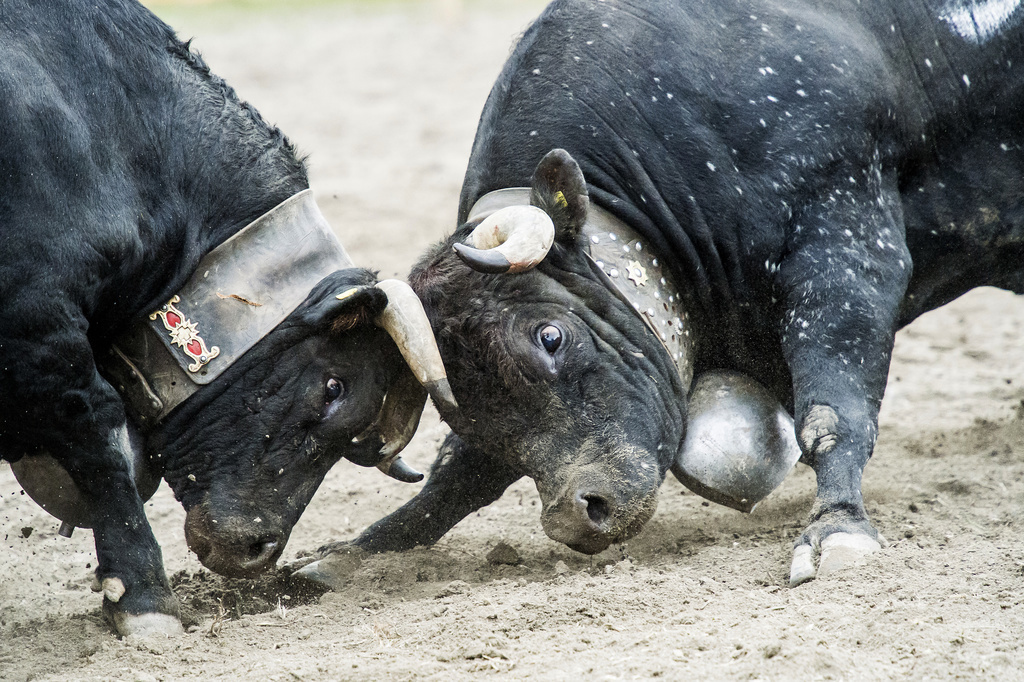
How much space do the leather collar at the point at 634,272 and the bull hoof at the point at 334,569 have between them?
Answer: 4.47 feet

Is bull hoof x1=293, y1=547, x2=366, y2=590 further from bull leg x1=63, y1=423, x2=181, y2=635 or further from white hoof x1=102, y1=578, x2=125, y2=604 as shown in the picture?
white hoof x1=102, y1=578, x2=125, y2=604

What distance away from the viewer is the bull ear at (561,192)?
421 cm

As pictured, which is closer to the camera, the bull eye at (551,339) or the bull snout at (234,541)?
the bull snout at (234,541)

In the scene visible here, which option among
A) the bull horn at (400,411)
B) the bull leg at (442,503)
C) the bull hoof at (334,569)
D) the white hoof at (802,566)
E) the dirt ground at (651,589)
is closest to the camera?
the dirt ground at (651,589)

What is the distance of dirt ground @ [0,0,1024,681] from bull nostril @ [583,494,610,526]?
0.61 ft

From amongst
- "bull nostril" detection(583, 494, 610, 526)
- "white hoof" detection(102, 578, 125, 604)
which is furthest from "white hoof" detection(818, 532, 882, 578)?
"white hoof" detection(102, 578, 125, 604)

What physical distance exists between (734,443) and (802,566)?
0.84 meters

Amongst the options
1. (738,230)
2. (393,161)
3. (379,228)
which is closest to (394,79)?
(393,161)

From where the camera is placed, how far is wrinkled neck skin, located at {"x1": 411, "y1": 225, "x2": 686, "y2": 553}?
13.4ft

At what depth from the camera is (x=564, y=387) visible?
4.19m

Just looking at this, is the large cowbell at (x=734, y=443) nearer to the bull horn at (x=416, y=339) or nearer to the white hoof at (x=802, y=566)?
the white hoof at (x=802, y=566)

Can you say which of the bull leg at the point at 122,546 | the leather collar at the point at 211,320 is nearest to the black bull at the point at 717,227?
the leather collar at the point at 211,320

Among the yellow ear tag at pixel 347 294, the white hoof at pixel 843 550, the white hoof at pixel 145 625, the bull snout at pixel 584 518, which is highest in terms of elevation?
the yellow ear tag at pixel 347 294

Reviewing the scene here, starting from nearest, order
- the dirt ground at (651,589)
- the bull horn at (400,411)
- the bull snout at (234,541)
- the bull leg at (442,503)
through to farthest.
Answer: the dirt ground at (651,589), the bull snout at (234,541), the bull horn at (400,411), the bull leg at (442,503)
